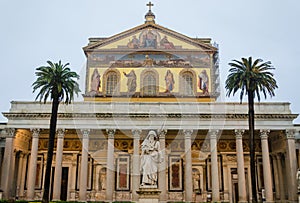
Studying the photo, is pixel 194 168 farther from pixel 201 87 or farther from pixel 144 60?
pixel 144 60

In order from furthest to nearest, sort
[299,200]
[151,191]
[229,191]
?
[229,191], [299,200], [151,191]

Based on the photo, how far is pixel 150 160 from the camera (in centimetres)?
1812

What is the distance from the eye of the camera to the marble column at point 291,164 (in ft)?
97.7

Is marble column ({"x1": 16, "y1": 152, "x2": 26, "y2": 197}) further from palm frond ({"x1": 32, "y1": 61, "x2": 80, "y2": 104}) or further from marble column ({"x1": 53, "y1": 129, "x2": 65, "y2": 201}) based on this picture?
palm frond ({"x1": 32, "y1": 61, "x2": 80, "y2": 104})

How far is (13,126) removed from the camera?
31297 mm

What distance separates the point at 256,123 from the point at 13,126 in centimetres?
2169

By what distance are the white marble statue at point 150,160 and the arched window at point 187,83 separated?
1740 centimetres

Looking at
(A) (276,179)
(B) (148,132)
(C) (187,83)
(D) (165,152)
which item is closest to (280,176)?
(A) (276,179)

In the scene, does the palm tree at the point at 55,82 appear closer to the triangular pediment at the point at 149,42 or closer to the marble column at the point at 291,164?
the triangular pediment at the point at 149,42

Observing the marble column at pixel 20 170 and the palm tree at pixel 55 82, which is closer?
the palm tree at pixel 55 82

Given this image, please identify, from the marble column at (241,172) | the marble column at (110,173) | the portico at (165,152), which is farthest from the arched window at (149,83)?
the marble column at (241,172)

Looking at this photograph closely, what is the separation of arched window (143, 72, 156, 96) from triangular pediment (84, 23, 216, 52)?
2877mm

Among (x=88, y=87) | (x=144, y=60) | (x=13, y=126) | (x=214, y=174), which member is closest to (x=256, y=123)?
(x=214, y=174)

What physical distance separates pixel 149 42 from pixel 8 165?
17.9 meters
